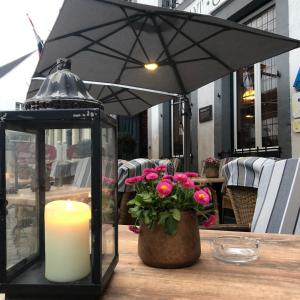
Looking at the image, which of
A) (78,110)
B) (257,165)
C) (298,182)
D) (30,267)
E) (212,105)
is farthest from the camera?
(212,105)

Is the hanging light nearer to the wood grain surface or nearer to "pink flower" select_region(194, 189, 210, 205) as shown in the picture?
the wood grain surface

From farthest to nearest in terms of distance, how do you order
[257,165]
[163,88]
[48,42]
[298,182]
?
[163,88]
[48,42]
[257,165]
[298,182]

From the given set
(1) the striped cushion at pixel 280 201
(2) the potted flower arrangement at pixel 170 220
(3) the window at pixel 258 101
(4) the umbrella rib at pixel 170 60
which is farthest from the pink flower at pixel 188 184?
(3) the window at pixel 258 101

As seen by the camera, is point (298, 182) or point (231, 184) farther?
point (231, 184)

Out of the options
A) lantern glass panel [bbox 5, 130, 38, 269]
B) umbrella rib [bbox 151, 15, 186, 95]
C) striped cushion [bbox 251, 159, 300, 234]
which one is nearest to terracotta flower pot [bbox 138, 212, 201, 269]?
lantern glass panel [bbox 5, 130, 38, 269]

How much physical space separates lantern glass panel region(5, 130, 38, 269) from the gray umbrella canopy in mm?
2395

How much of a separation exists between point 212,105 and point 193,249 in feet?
17.3

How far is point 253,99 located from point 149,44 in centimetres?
209

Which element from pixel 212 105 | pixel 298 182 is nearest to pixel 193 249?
pixel 298 182

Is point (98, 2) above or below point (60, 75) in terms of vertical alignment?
above

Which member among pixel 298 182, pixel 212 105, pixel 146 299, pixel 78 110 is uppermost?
pixel 212 105

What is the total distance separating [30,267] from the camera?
0.72m

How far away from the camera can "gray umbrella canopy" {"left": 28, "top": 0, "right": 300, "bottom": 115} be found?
302 cm

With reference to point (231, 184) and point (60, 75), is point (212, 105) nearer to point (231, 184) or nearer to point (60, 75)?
point (231, 184)
